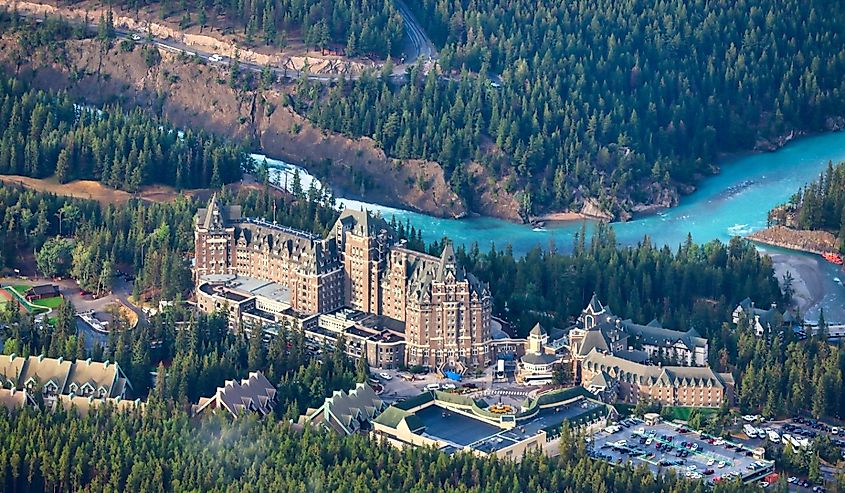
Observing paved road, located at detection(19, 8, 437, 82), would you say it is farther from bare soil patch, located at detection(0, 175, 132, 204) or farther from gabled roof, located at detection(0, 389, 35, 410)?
gabled roof, located at detection(0, 389, 35, 410)

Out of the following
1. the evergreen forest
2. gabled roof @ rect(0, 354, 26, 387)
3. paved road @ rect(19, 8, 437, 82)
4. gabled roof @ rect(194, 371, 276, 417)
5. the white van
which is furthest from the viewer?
paved road @ rect(19, 8, 437, 82)

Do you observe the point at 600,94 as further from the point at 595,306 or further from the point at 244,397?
the point at 244,397

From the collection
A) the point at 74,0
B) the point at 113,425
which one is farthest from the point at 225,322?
the point at 74,0

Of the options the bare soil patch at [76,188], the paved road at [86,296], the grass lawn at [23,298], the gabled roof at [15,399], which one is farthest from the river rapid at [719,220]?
the gabled roof at [15,399]

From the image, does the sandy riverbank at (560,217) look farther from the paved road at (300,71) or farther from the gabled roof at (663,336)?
the gabled roof at (663,336)

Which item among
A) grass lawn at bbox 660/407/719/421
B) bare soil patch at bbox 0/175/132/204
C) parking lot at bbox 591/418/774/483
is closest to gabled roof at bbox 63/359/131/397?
parking lot at bbox 591/418/774/483
